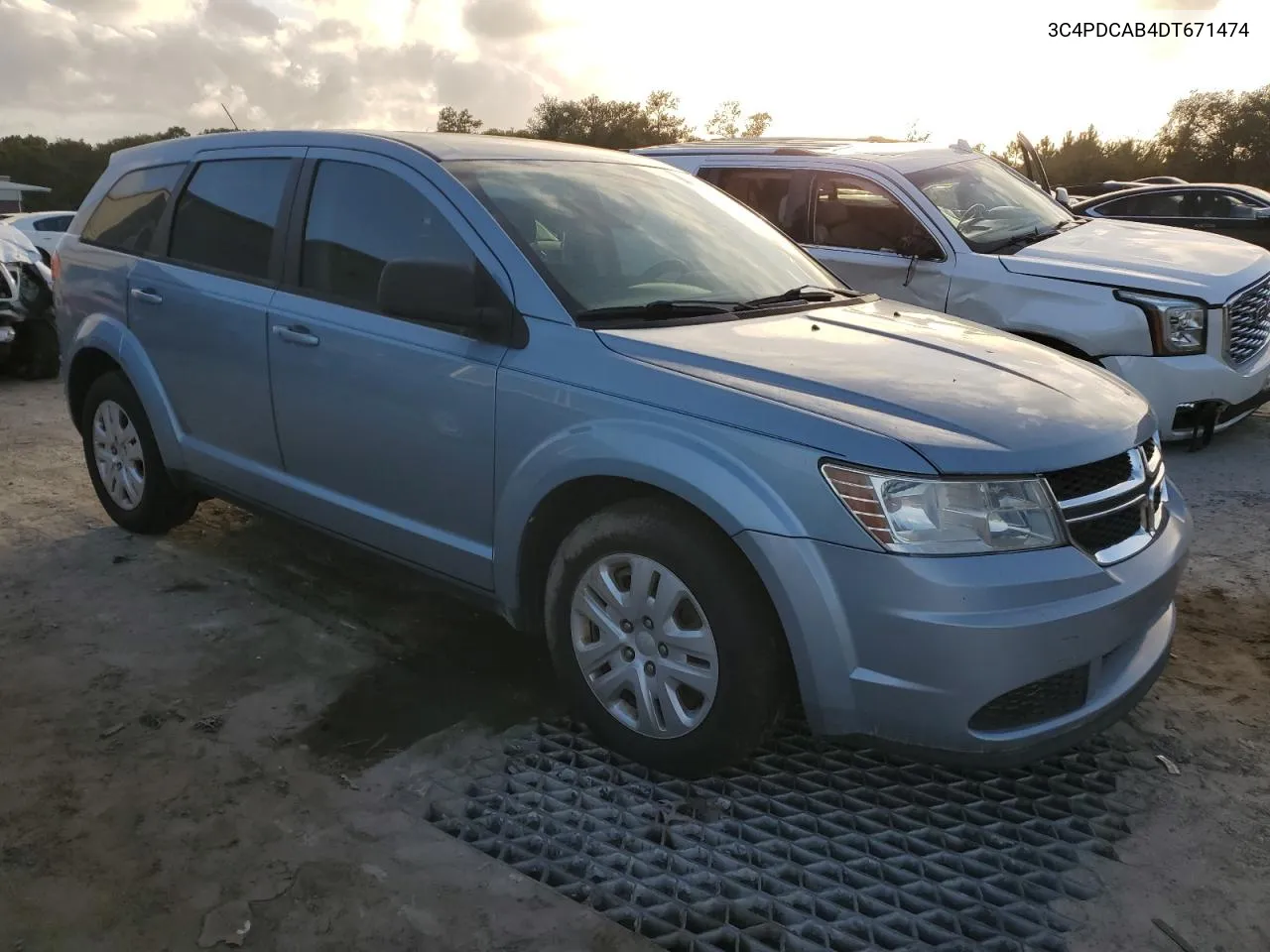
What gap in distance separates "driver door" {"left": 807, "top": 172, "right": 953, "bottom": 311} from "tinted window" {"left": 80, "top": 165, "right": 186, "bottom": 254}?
360 centimetres

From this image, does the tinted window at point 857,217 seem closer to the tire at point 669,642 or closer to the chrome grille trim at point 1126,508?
the chrome grille trim at point 1126,508

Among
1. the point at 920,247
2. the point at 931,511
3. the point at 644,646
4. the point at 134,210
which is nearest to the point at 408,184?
the point at 644,646

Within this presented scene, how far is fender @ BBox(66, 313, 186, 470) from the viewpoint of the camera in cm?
444

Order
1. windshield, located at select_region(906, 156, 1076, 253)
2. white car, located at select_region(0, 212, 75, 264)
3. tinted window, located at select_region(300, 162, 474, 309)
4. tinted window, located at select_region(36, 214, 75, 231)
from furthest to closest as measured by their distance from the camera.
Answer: tinted window, located at select_region(36, 214, 75, 231)
white car, located at select_region(0, 212, 75, 264)
windshield, located at select_region(906, 156, 1076, 253)
tinted window, located at select_region(300, 162, 474, 309)

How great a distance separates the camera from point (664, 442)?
2732mm

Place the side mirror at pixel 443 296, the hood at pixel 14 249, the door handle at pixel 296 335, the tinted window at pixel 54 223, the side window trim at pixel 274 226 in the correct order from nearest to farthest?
the side mirror at pixel 443 296 < the door handle at pixel 296 335 < the side window trim at pixel 274 226 < the hood at pixel 14 249 < the tinted window at pixel 54 223

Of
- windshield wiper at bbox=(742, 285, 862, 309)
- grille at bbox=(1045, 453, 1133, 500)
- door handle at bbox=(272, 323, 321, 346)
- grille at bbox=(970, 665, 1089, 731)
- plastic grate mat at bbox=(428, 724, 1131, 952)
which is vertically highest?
windshield wiper at bbox=(742, 285, 862, 309)

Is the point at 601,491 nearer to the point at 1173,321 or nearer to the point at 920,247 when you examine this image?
the point at 920,247

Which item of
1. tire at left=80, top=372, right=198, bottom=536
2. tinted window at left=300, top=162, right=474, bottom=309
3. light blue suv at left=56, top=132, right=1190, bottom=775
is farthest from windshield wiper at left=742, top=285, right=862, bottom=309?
tire at left=80, top=372, right=198, bottom=536

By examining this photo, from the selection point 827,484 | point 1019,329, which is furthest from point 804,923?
point 1019,329

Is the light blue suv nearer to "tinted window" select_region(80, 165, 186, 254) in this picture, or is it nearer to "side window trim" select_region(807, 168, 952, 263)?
"tinted window" select_region(80, 165, 186, 254)

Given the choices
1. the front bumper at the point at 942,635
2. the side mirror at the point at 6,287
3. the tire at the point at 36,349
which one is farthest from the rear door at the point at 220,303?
the tire at the point at 36,349

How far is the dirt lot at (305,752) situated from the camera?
2436 millimetres

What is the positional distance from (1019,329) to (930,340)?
3.09 m
